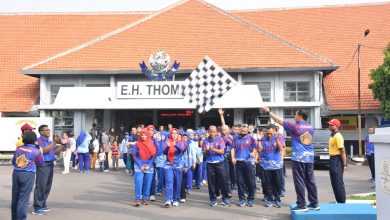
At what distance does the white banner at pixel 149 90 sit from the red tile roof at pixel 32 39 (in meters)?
6.24

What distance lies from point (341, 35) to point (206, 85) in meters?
20.0

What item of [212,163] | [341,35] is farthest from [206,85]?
[341,35]

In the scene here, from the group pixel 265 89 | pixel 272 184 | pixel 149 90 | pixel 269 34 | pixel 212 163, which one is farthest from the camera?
pixel 269 34

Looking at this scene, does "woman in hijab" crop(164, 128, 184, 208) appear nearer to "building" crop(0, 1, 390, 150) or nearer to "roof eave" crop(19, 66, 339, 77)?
"building" crop(0, 1, 390, 150)

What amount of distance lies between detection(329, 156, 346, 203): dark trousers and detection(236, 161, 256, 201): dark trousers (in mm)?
1714

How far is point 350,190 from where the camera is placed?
11.7 metres

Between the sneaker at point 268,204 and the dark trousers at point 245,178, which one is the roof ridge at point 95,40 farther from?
the sneaker at point 268,204

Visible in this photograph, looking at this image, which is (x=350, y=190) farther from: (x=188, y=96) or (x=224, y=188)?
(x=188, y=96)

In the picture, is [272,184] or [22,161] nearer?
[22,161]

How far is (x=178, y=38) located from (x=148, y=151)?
15849 mm

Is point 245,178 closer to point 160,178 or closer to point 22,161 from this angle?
point 160,178

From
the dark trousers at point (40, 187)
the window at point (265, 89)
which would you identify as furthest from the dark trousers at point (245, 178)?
the window at point (265, 89)

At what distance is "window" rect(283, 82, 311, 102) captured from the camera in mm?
22422

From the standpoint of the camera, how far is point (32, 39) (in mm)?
28234
